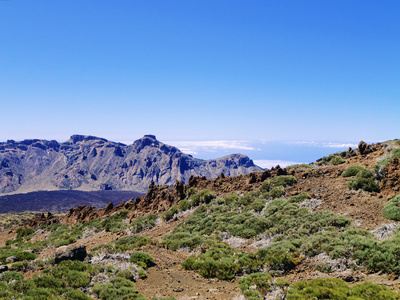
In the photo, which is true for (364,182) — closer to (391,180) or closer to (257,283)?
(391,180)

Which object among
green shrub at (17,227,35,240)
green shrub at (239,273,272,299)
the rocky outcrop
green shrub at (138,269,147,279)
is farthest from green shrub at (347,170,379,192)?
green shrub at (17,227,35,240)

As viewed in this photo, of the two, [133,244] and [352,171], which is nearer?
[133,244]

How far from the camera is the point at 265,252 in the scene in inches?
603

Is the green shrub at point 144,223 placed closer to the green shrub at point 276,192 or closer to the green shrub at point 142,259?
the green shrub at point 142,259

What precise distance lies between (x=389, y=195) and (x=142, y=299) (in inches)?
713

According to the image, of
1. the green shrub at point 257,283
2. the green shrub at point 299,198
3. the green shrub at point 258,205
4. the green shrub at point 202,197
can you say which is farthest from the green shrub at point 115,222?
the green shrub at point 257,283

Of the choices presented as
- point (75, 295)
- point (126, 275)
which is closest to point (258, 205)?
point (126, 275)

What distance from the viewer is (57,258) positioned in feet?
52.7

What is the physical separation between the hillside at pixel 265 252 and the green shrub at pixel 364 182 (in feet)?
0.24

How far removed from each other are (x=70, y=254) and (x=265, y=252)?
12.3 meters

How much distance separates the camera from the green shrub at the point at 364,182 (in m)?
20.4

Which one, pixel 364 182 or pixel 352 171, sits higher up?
pixel 352 171

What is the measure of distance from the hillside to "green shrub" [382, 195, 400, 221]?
0.20 ft

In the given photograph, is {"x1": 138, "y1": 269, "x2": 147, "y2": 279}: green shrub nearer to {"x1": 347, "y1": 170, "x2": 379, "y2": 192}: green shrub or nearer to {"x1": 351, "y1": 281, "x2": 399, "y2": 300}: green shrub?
{"x1": 351, "y1": 281, "x2": 399, "y2": 300}: green shrub
